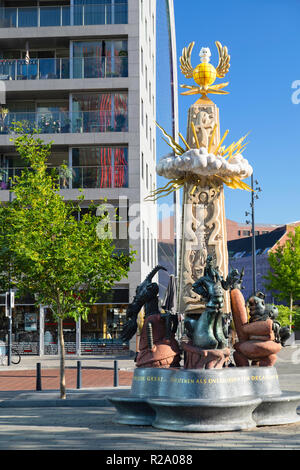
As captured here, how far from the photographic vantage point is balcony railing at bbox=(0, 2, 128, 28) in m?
41.2

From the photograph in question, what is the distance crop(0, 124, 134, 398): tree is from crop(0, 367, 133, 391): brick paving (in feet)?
12.1

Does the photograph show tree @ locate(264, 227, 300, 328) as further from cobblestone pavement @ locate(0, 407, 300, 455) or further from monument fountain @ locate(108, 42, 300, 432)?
cobblestone pavement @ locate(0, 407, 300, 455)

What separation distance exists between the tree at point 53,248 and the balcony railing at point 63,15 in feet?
74.7

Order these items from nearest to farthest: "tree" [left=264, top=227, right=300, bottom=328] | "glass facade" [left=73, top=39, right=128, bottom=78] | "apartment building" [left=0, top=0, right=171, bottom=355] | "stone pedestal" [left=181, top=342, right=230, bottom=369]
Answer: "stone pedestal" [left=181, top=342, right=230, bottom=369]
"apartment building" [left=0, top=0, right=171, bottom=355]
"glass facade" [left=73, top=39, right=128, bottom=78]
"tree" [left=264, top=227, right=300, bottom=328]

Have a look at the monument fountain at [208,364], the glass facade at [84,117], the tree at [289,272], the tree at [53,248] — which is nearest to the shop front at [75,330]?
the glass facade at [84,117]

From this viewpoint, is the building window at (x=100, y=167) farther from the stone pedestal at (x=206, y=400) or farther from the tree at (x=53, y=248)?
the stone pedestal at (x=206, y=400)

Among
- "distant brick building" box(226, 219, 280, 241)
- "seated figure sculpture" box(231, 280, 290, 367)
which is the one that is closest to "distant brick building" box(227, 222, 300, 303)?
"distant brick building" box(226, 219, 280, 241)

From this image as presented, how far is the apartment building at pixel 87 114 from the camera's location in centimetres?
3938

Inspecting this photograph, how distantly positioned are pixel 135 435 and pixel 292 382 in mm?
11486

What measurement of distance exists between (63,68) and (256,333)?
3069 cm

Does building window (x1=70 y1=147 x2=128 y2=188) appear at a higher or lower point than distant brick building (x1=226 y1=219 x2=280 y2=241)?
lower

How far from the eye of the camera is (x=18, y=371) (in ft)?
98.7
